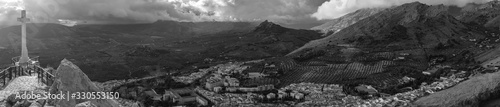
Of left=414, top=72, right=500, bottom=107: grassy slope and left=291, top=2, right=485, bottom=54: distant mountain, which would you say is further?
left=291, top=2, right=485, bottom=54: distant mountain

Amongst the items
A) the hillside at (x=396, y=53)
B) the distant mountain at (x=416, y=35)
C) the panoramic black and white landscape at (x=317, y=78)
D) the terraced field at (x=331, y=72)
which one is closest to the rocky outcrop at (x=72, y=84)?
the panoramic black and white landscape at (x=317, y=78)

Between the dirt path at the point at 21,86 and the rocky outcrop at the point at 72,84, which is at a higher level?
the rocky outcrop at the point at 72,84

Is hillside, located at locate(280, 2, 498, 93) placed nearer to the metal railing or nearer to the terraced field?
the terraced field

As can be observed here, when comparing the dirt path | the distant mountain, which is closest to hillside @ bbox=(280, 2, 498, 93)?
the distant mountain

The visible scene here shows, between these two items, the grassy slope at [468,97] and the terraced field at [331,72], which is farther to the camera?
the terraced field at [331,72]

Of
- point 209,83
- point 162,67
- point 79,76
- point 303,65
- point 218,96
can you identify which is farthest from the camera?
point 162,67

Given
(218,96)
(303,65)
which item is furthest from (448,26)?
(218,96)

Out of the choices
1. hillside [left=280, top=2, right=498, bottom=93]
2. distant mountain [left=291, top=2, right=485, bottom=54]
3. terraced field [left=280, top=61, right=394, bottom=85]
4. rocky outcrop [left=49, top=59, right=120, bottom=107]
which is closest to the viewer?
rocky outcrop [left=49, top=59, right=120, bottom=107]

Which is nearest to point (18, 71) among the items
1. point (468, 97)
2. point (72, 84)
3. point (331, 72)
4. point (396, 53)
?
point (72, 84)

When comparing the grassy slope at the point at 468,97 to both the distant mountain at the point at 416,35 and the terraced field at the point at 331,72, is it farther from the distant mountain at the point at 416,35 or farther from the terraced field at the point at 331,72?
the distant mountain at the point at 416,35

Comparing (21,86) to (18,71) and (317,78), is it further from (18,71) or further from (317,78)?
(317,78)

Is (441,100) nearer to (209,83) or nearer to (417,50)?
(209,83)
